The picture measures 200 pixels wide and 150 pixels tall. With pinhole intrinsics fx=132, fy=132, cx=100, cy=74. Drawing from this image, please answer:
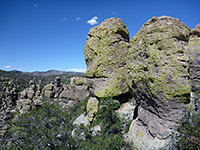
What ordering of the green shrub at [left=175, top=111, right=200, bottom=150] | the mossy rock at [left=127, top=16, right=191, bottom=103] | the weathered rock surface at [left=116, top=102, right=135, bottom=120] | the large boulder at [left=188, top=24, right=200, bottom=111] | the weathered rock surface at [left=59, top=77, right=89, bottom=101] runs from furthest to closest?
the weathered rock surface at [left=59, top=77, right=89, bottom=101] < the weathered rock surface at [left=116, top=102, right=135, bottom=120] < the large boulder at [left=188, top=24, right=200, bottom=111] < the mossy rock at [left=127, top=16, right=191, bottom=103] < the green shrub at [left=175, top=111, right=200, bottom=150]

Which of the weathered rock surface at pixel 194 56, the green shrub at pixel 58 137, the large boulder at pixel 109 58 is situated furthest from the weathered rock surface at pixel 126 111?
the weathered rock surface at pixel 194 56

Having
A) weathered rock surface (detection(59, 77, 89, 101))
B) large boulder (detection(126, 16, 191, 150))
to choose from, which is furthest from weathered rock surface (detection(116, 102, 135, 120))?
weathered rock surface (detection(59, 77, 89, 101))

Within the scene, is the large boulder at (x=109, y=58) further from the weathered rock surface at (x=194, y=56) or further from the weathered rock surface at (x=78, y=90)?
the weathered rock surface at (x=78, y=90)

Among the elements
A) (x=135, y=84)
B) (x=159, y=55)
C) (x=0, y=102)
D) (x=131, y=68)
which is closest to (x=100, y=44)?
(x=131, y=68)

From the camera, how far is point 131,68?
23.3 feet

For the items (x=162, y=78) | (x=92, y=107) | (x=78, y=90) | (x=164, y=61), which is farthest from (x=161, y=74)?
(x=78, y=90)

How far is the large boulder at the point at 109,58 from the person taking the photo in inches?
390

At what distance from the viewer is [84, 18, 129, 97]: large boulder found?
990 centimetres

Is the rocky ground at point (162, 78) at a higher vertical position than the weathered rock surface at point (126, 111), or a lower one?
higher

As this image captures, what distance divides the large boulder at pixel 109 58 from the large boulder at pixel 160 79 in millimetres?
3300

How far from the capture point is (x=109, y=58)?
10070 millimetres

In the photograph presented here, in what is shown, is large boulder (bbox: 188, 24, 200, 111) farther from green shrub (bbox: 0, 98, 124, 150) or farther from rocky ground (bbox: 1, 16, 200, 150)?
green shrub (bbox: 0, 98, 124, 150)

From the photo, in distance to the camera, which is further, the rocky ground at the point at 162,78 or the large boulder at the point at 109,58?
the large boulder at the point at 109,58

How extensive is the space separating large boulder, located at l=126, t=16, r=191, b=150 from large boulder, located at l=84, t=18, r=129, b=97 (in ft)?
10.8
